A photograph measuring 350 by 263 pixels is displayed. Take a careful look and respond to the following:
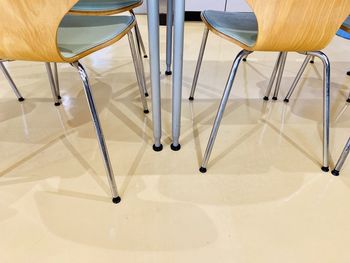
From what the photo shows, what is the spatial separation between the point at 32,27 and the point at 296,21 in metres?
0.66

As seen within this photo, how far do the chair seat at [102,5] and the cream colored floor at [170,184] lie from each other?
45cm

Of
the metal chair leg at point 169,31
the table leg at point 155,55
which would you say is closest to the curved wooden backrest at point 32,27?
the table leg at point 155,55

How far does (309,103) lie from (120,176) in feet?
3.52

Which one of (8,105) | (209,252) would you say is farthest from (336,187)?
(8,105)

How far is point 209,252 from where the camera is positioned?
2.55 ft

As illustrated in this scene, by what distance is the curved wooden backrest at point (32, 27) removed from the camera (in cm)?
59

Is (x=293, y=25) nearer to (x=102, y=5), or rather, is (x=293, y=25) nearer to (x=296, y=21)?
(x=296, y=21)

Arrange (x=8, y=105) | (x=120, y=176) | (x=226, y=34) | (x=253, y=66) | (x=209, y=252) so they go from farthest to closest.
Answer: (x=253, y=66)
(x=8, y=105)
(x=120, y=176)
(x=226, y=34)
(x=209, y=252)

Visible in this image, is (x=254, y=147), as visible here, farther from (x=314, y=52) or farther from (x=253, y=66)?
(x=253, y=66)

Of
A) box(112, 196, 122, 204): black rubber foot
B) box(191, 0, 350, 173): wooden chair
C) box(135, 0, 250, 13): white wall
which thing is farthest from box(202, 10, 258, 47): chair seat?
box(135, 0, 250, 13): white wall

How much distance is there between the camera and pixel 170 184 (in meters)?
0.97

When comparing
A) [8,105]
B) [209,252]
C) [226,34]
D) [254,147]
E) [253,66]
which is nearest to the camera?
[209,252]

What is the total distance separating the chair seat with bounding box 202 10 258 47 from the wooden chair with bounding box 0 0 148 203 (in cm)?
31

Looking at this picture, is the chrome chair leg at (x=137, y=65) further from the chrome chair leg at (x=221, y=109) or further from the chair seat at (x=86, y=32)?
the chrome chair leg at (x=221, y=109)
